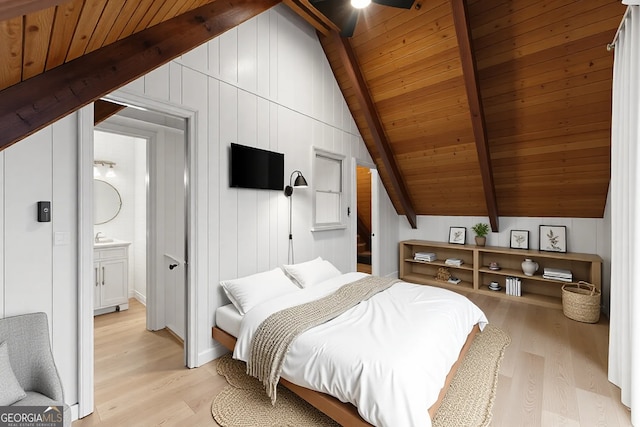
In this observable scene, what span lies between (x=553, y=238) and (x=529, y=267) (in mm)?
554

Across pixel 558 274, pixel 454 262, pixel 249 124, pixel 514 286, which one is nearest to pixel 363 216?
pixel 454 262

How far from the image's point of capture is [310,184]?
3.54 meters

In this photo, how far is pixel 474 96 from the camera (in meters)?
2.97

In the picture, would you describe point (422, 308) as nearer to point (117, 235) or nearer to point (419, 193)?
point (419, 193)

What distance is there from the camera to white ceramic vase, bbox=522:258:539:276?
3945 millimetres

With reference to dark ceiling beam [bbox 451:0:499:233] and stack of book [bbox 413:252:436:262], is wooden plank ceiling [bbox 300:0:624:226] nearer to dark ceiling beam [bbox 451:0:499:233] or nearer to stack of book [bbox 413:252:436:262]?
dark ceiling beam [bbox 451:0:499:233]

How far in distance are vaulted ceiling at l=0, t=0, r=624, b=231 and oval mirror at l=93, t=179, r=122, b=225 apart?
291cm

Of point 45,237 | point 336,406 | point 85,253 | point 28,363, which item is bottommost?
point 336,406

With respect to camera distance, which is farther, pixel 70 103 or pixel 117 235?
pixel 117 235

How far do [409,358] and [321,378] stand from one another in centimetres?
50

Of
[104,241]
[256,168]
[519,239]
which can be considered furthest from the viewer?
[519,239]

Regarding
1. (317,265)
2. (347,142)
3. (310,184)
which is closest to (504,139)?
(347,142)

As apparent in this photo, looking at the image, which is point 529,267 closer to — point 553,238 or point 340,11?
point 553,238

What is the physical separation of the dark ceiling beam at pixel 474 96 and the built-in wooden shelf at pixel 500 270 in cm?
83
